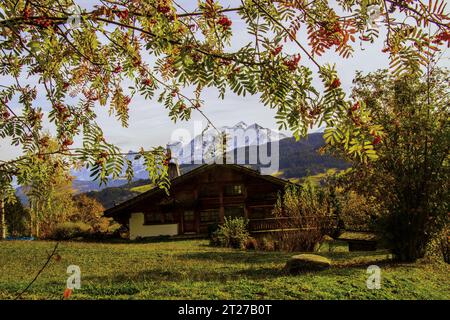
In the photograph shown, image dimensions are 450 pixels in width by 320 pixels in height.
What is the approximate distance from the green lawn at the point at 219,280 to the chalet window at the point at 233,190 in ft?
50.6

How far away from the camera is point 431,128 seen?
1031cm

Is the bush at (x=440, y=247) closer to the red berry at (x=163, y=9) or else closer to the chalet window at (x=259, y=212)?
the red berry at (x=163, y=9)

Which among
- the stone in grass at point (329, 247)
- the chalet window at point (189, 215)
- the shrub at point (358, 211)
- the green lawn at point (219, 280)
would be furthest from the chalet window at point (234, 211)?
the green lawn at point (219, 280)

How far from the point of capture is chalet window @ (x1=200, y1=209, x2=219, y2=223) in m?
27.3

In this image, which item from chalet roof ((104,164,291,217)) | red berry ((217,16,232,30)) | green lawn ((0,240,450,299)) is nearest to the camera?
red berry ((217,16,232,30))

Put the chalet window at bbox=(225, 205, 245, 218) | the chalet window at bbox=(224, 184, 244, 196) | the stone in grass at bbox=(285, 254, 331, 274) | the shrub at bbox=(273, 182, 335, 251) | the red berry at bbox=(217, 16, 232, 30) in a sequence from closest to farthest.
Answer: the red berry at bbox=(217, 16, 232, 30), the stone in grass at bbox=(285, 254, 331, 274), the shrub at bbox=(273, 182, 335, 251), the chalet window at bbox=(225, 205, 245, 218), the chalet window at bbox=(224, 184, 244, 196)

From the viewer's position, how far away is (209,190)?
90.9 ft

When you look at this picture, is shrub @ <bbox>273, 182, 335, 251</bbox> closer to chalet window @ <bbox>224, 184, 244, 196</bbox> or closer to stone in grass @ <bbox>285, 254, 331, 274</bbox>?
stone in grass @ <bbox>285, 254, 331, 274</bbox>

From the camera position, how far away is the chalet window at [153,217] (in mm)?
26727

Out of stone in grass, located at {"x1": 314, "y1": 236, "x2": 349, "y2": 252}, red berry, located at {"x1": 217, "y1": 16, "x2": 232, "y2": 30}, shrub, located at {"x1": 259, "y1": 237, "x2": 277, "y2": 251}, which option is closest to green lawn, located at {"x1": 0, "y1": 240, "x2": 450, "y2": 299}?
shrub, located at {"x1": 259, "y1": 237, "x2": 277, "y2": 251}

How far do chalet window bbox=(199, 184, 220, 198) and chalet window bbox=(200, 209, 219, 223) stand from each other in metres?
1.06
